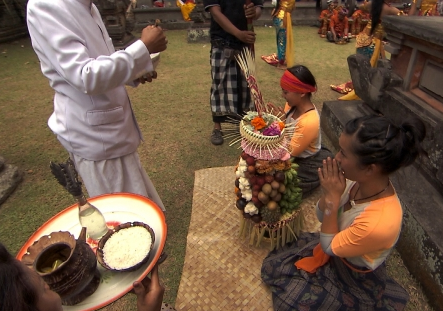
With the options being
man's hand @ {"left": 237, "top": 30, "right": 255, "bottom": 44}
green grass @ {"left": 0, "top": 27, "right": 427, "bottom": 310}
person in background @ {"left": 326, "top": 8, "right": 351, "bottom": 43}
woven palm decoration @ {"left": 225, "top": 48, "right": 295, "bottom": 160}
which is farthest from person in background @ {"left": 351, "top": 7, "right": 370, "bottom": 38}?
woven palm decoration @ {"left": 225, "top": 48, "right": 295, "bottom": 160}

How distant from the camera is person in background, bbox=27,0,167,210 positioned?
1.37 meters

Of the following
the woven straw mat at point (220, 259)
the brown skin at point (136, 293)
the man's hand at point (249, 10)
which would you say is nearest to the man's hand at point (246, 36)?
the man's hand at point (249, 10)

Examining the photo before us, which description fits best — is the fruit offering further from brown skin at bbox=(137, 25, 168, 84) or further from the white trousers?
brown skin at bbox=(137, 25, 168, 84)

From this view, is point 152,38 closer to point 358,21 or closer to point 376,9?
point 376,9

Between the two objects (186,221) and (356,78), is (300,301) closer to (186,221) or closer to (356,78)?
(186,221)

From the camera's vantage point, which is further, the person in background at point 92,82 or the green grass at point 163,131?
the green grass at point 163,131

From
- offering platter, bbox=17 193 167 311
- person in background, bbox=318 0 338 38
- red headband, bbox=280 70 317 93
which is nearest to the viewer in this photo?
offering platter, bbox=17 193 167 311

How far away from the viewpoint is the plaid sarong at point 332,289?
66.1 inches

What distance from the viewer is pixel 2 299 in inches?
25.4

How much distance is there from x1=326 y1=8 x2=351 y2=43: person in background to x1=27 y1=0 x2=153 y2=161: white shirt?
7.54 m

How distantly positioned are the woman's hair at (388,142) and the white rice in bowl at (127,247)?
3.35ft

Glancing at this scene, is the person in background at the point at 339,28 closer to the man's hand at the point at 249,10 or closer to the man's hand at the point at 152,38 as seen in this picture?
the man's hand at the point at 249,10

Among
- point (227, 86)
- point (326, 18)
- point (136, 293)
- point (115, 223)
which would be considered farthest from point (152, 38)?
point (326, 18)

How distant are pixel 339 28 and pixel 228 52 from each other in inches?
243
